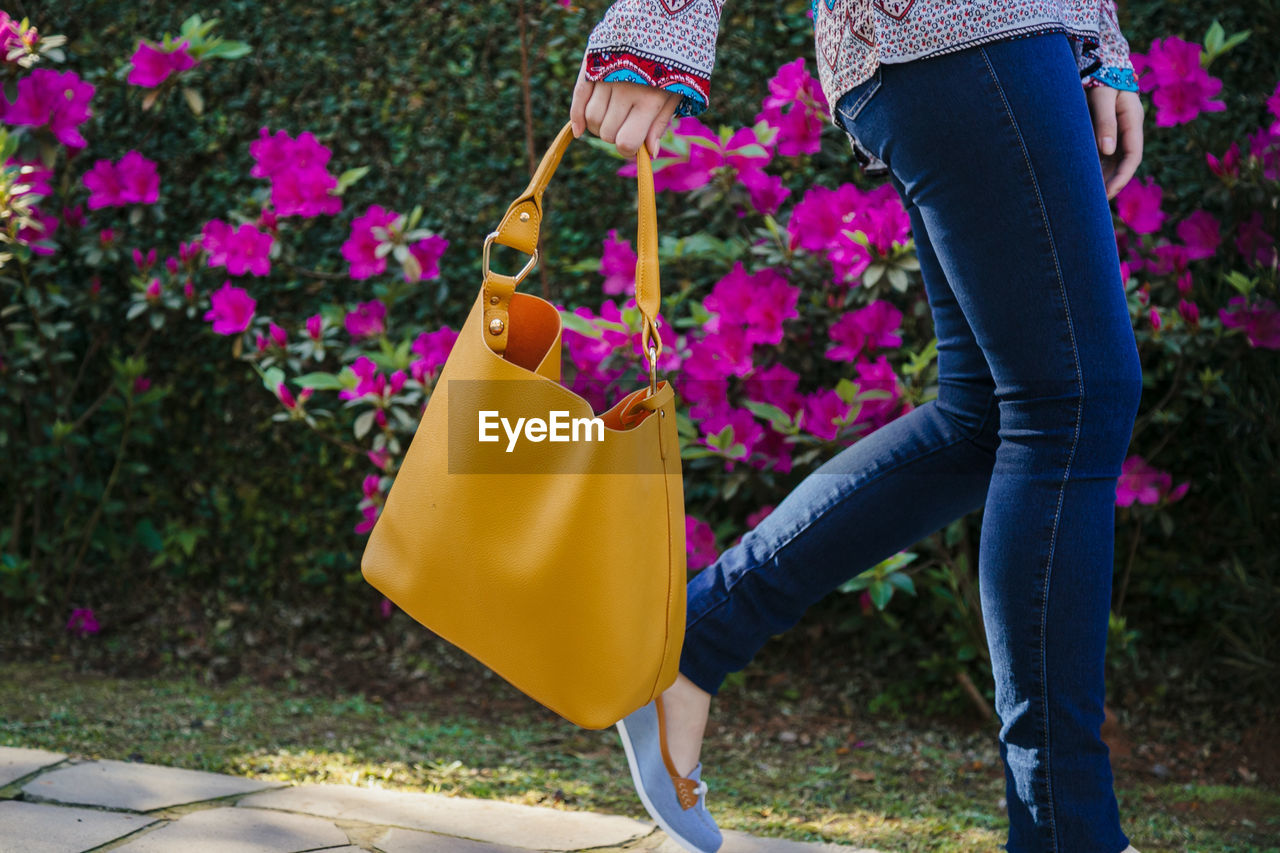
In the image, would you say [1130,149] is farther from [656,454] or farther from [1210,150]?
[1210,150]

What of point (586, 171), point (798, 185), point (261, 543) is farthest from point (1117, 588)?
point (261, 543)

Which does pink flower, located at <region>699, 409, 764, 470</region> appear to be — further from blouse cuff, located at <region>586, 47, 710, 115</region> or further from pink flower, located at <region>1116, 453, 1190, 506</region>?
blouse cuff, located at <region>586, 47, 710, 115</region>

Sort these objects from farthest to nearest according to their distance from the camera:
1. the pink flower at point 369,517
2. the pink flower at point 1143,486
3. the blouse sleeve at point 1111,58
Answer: the pink flower at point 369,517
the pink flower at point 1143,486
the blouse sleeve at point 1111,58

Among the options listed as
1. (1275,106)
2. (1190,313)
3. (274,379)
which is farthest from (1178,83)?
(274,379)

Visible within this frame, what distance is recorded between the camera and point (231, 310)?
8.18 feet

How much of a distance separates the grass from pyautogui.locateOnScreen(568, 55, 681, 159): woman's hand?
102 centimetres

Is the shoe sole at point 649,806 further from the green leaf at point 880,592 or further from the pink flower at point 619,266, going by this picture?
the pink flower at point 619,266

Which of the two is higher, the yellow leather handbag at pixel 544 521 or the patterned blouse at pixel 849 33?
the patterned blouse at pixel 849 33

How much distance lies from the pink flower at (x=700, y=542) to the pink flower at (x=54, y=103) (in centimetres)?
152

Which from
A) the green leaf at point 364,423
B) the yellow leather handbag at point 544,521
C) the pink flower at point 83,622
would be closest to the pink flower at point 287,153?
the green leaf at point 364,423

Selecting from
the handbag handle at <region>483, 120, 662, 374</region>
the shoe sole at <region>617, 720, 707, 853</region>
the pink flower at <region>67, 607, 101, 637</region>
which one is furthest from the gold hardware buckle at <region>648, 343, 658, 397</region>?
the pink flower at <region>67, 607, 101, 637</region>

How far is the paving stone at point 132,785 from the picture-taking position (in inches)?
64.1

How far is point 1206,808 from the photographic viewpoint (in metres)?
1.89

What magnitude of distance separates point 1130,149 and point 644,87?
631 millimetres
